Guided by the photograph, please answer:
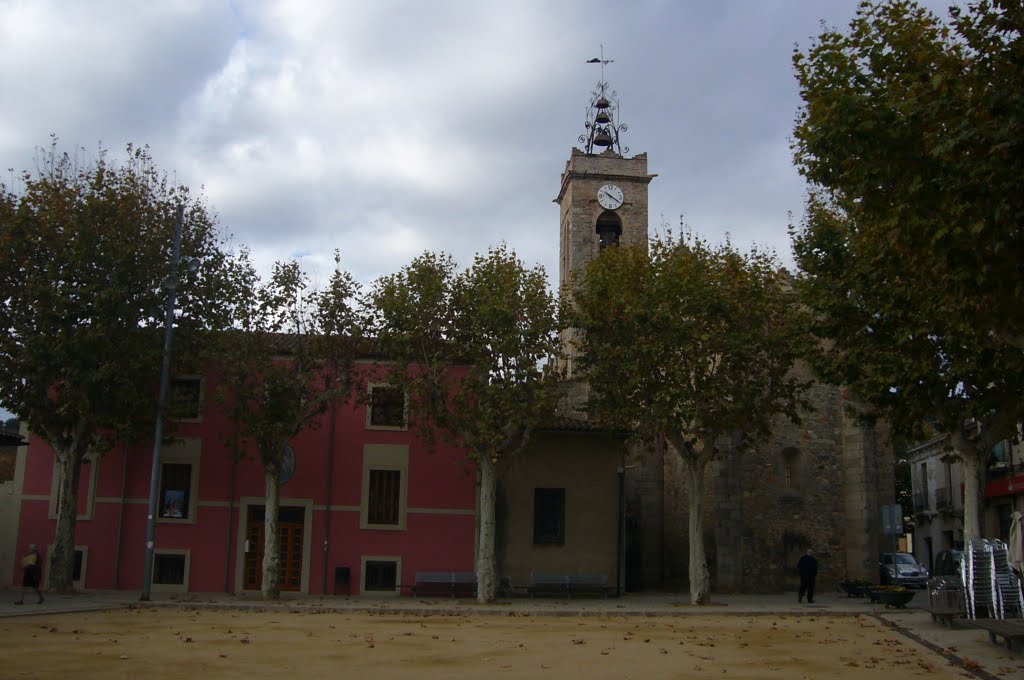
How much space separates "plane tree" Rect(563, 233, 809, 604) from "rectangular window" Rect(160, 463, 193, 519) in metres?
12.7

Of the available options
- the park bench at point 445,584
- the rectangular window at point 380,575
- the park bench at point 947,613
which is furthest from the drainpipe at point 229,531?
the park bench at point 947,613

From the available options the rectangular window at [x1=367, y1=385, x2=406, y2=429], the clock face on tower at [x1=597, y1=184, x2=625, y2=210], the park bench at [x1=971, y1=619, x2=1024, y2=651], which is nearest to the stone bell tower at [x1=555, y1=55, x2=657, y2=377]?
the clock face on tower at [x1=597, y1=184, x2=625, y2=210]

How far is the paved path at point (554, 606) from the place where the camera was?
20500 mm

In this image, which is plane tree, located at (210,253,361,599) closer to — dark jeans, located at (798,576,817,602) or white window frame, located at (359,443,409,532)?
white window frame, located at (359,443,409,532)

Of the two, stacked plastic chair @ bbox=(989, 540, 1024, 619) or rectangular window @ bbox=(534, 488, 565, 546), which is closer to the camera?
stacked plastic chair @ bbox=(989, 540, 1024, 619)

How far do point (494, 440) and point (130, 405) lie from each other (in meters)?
10.0

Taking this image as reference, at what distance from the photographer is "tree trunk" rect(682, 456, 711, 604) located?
2639cm

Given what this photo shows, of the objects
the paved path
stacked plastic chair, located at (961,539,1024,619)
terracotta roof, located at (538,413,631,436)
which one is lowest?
the paved path

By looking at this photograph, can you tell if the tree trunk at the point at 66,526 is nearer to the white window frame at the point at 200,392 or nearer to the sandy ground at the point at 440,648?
the white window frame at the point at 200,392

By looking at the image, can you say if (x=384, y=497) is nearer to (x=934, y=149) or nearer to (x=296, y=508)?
(x=296, y=508)

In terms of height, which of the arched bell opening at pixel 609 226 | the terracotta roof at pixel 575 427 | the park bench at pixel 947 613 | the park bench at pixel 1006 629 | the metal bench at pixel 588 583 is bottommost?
the metal bench at pixel 588 583

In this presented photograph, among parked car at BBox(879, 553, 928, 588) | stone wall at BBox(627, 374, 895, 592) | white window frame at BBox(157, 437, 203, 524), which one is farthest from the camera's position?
parked car at BBox(879, 553, 928, 588)

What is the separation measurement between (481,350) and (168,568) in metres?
11.8

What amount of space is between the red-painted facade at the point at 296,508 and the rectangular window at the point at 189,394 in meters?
0.23
